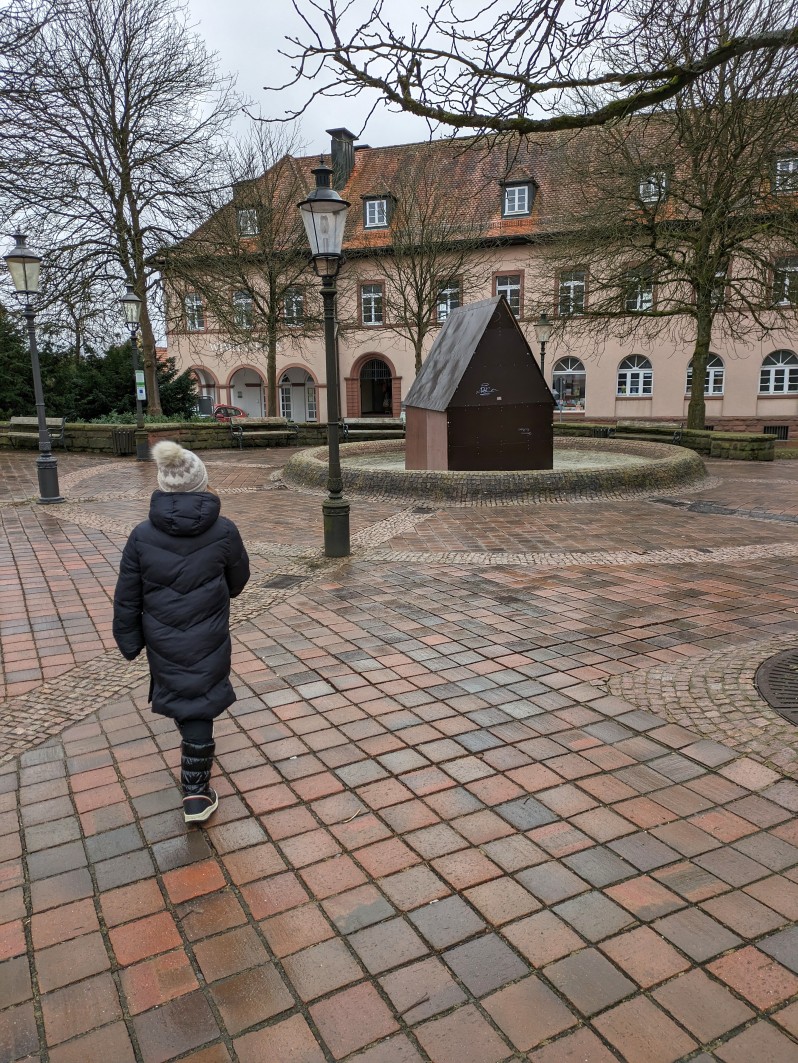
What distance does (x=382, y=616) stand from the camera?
607 cm

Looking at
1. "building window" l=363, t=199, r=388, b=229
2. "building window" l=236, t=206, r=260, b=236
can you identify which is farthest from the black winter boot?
"building window" l=363, t=199, r=388, b=229

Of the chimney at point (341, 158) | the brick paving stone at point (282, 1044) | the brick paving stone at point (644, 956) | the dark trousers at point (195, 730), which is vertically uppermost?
the chimney at point (341, 158)

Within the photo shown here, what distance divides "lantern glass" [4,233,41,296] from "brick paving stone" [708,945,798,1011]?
12223 millimetres

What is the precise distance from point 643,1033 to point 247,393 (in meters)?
38.7

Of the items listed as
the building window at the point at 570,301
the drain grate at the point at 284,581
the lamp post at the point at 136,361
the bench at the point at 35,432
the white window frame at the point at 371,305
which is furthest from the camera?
the white window frame at the point at 371,305

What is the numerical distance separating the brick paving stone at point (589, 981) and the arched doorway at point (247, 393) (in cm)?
3769

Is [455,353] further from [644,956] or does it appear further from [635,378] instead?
[635,378]

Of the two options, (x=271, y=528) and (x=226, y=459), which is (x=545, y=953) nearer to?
(x=271, y=528)

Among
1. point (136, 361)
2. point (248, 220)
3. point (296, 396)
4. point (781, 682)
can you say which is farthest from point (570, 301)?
point (296, 396)

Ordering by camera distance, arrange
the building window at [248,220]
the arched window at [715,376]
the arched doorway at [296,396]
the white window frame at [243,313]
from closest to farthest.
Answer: the white window frame at [243,313] < the building window at [248,220] < the arched window at [715,376] < the arched doorway at [296,396]

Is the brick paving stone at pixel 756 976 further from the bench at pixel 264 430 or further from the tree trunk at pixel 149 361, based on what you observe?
the tree trunk at pixel 149 361

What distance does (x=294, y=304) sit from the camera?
2983 cm

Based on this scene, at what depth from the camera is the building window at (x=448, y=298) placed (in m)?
29.1

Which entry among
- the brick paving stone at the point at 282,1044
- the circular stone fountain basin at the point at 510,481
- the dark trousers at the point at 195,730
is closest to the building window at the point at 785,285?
the circular stone fountain basin at the point at 510,481
